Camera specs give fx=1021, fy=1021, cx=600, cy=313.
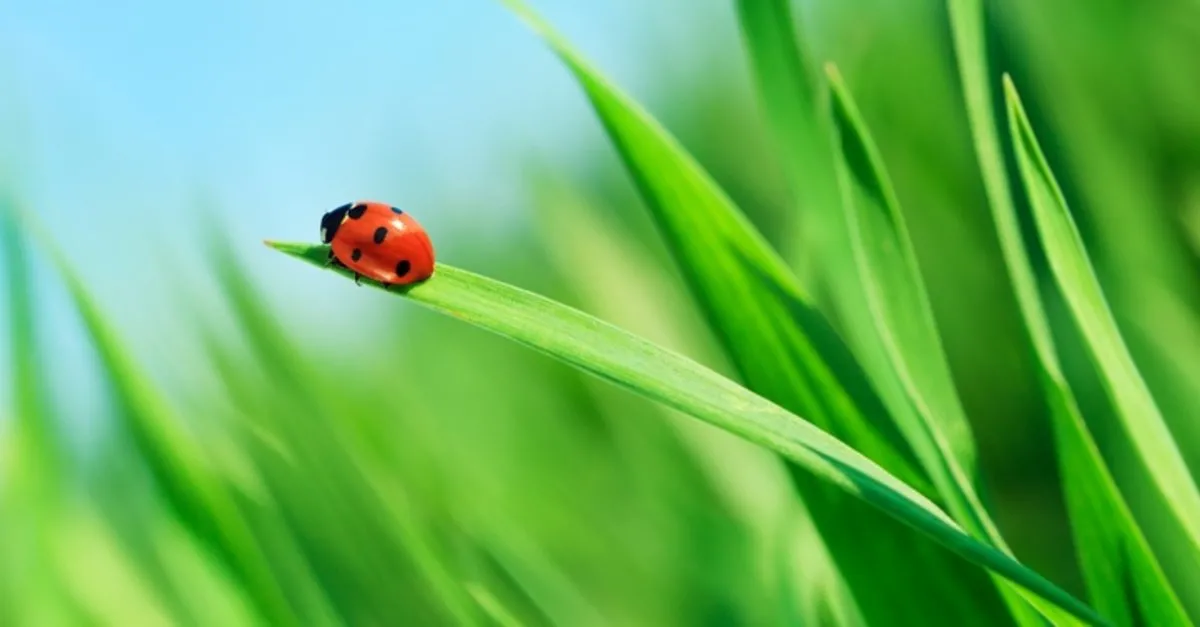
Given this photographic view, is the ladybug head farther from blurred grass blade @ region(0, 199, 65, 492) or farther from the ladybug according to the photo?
blurred grass blade @ region(0, 199, 65, 492)

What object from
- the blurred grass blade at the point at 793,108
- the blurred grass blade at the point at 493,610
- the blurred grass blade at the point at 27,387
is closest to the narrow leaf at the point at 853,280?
the blurred grass blade at the point at 793,108

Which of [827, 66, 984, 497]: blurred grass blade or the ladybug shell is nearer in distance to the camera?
[827, 66, 984, 497]: blurred grass blade

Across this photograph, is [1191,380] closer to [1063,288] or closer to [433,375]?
[1063,288]

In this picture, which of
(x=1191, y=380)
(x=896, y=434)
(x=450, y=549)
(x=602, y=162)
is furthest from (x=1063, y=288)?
(x=602, y=162)

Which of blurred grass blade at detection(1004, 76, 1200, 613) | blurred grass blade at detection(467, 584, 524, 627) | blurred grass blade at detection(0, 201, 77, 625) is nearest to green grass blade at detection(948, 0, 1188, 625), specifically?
blurred grass blade at detection(1004, 76, 1200, 613)

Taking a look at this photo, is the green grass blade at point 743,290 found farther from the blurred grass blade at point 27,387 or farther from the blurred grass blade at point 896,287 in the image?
the blurred grass blade at point 27,387

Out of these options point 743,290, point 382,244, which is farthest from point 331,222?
point 743,290

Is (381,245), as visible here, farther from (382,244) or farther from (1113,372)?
(1113,372)
